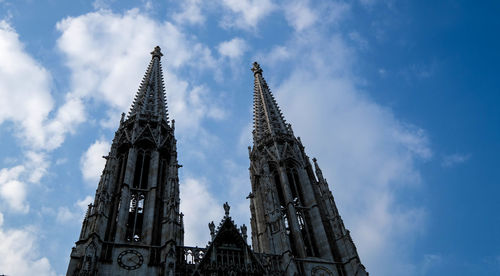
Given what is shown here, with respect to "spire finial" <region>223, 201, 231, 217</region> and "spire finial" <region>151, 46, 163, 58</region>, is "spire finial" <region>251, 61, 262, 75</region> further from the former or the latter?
"spire finial" <region>223, 201, 231, 217</region>

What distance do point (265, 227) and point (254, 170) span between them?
24.6 ft

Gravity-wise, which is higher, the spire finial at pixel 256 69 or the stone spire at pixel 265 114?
the spire finial at pixel 256 69

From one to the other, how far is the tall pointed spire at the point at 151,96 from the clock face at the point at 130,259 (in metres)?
15.1

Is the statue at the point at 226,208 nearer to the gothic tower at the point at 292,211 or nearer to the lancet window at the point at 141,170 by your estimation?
the gothic tower at the point at 292,211

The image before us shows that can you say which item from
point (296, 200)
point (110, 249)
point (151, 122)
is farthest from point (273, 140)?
point (110, 249)

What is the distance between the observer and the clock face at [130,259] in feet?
87.6

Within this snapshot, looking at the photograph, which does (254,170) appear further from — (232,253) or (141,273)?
(141,273)

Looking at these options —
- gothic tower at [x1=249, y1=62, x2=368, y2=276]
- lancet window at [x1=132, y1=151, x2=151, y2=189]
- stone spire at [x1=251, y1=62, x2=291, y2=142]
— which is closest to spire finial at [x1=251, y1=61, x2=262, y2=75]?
stone spire at [x1=251, y1=62, x2=291, y2=142]

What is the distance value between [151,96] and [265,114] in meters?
10.9

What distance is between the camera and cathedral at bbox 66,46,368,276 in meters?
27.5

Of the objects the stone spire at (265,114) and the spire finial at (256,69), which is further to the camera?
the spire finial at (256,69)

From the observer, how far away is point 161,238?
1140 inches

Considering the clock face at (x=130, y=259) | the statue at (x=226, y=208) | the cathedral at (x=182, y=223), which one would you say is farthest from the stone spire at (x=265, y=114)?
the clock face at (x=130, y=259)

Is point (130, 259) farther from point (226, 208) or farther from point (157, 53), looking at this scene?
point (157, 53)
